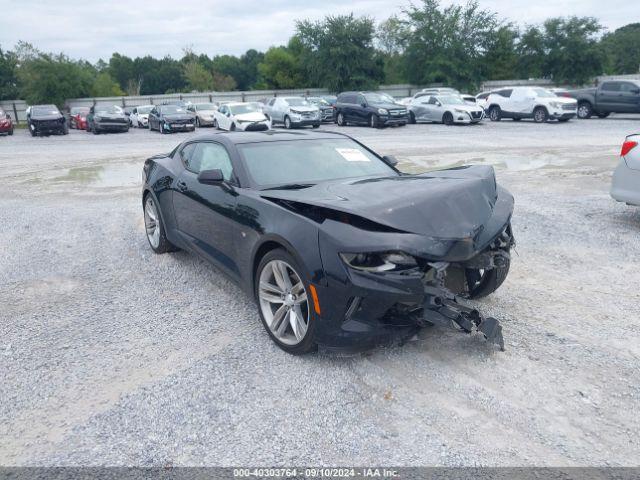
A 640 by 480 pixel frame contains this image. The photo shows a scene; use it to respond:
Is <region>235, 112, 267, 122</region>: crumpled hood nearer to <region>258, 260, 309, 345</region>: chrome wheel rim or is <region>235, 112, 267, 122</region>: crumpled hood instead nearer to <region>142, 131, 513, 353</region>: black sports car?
<region>142, 131, 513, 353</region>: black sports car

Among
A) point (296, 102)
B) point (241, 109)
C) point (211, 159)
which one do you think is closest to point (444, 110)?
point (296, 102)

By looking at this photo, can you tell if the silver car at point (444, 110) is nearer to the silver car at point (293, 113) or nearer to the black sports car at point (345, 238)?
the silver car at point (293, 113)

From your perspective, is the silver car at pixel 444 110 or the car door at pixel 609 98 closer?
the car door at pixel 609 98

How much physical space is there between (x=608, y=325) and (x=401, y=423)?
2.12 m

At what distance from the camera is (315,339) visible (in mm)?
3537

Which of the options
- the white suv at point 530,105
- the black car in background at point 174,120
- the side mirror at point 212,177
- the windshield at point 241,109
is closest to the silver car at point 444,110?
the white suv at point 530,105

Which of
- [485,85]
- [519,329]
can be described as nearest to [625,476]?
[519,329]

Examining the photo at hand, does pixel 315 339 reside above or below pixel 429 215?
below

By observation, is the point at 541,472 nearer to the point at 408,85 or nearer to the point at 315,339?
the point at 315,339

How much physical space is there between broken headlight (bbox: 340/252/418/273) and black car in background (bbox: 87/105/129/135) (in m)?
28.6

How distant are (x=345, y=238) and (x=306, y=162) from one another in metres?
1.66

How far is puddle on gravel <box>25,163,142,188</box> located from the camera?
39.2 feet

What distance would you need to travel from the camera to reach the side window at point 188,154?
5.65 m

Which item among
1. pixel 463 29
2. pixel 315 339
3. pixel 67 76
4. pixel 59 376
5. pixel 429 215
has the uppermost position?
pixel 463 29
